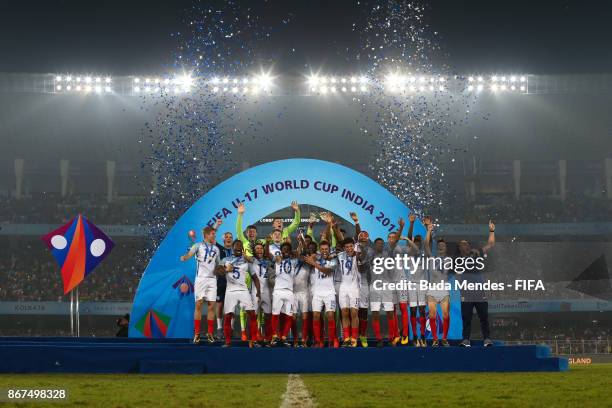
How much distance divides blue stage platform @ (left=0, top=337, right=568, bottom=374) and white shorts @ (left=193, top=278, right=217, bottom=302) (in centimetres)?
97

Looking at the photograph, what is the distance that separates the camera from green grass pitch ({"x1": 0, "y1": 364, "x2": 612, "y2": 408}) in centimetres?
907

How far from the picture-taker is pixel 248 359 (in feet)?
43.4

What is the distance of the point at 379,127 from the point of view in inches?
1683

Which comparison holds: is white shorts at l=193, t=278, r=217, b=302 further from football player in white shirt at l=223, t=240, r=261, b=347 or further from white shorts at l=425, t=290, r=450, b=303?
white shorts at l=425, t=290, r=450, b=303

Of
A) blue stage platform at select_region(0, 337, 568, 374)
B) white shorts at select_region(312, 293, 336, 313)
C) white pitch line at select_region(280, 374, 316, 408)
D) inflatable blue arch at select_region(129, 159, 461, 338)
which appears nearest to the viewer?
white pitch line at select_region(280, 374, 316, 408)

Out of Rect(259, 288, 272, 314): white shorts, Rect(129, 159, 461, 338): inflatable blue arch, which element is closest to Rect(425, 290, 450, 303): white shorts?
Rect(129, 159, 461, 338): inflatable blue arch

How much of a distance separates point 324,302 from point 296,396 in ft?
13.5

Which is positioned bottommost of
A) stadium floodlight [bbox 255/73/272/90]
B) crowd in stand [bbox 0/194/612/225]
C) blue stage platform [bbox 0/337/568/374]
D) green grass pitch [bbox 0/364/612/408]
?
green grass pitch [bbox 0/364/612/408]

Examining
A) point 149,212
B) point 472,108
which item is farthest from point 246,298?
point 472,108

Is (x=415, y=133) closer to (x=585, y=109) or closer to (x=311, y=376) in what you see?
(x=585, y=109)

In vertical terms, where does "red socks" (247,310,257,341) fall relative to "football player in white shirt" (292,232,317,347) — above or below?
below

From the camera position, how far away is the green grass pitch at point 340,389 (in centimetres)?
907

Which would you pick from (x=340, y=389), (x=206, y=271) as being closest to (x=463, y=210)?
(x=206, y=271)

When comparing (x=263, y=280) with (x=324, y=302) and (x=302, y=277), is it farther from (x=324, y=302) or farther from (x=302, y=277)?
(x=324, y=302)
